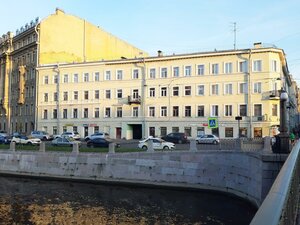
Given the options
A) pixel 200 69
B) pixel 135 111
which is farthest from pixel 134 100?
pixel 200 69

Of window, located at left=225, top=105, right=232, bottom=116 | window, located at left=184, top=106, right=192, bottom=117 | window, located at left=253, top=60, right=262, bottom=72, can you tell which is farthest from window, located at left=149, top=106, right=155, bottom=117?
window, located at left=253, top=60, right=262, bottom=72

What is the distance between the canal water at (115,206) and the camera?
14248 mm

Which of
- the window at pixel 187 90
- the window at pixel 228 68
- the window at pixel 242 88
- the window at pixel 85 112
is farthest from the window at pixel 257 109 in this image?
the window at pixel 85 112

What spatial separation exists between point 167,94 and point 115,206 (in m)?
31.5

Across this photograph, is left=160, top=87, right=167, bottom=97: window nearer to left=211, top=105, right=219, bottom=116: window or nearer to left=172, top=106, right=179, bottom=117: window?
left=172, top=106, right=179, bottom=117: window

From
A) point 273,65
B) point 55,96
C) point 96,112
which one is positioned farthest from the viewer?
point 55,96

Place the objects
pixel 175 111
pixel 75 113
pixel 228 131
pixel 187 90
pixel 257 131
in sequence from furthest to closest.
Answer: pixel 75 113, pixel 175 111, pixel 187 90, pixel 228 131, pixel 257 131

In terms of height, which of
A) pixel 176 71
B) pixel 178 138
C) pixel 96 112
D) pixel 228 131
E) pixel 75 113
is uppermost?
pixel 176 71

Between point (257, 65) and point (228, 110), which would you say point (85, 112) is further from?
point (257, 65)

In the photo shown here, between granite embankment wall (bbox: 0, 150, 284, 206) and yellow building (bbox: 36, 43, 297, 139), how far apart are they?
20.2 meters

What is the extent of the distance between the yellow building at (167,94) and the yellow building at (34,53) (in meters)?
3.55

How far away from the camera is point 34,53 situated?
55625 mm

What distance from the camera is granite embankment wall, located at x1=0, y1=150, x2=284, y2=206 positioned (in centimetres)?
1789

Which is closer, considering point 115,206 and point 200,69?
point 115,206
